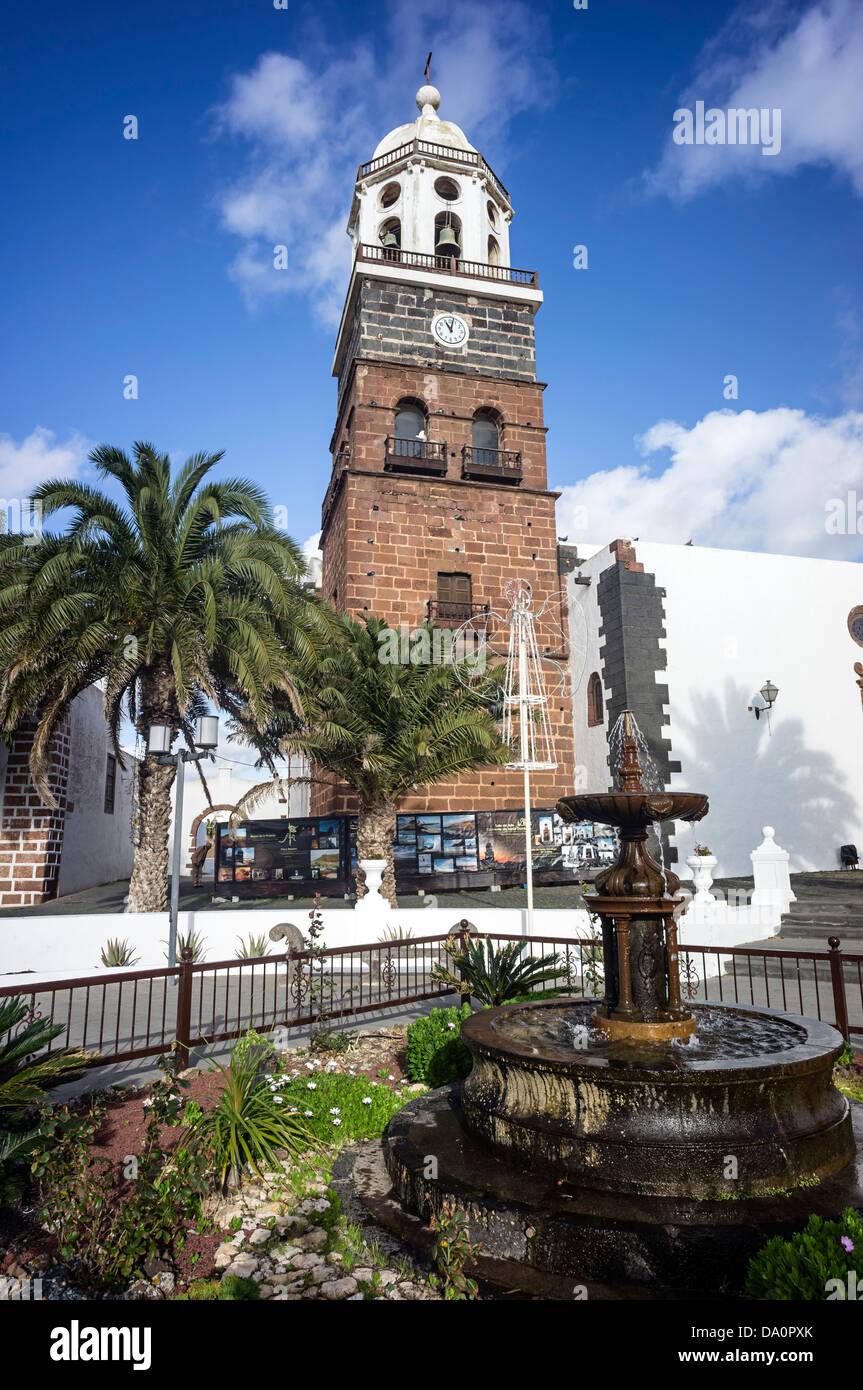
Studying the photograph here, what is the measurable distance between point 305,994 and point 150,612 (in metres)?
6.65

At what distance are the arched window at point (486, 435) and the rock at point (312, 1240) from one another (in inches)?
821

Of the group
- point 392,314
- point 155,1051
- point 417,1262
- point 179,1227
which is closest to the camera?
point 417,1262

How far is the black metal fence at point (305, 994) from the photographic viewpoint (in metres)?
6.92

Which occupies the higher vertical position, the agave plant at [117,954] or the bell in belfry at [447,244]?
the bell in belfry at [447,244]

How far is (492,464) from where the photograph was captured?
22.6 metres

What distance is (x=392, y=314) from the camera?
22.2 m

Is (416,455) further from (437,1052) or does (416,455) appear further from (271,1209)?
(271,1209)

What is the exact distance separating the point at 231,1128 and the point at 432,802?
1471 cm

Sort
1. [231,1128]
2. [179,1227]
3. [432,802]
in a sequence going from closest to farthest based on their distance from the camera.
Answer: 1. [179,1227]
2. [231,1128]
3. [432,802]

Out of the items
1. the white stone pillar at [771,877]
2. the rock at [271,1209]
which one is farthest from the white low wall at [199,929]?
the rock at [271,1209]

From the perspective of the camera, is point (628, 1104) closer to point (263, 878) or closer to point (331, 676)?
point (331, 676)

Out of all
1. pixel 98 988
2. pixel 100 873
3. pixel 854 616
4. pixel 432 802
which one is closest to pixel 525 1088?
pixel 98 988

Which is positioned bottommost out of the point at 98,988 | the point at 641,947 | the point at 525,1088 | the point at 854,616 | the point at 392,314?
the point at 98,988

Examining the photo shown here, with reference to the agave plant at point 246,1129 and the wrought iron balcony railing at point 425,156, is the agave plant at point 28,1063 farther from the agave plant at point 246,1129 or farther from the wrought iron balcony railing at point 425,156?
the wrought iron balcony railing at point 425,156
